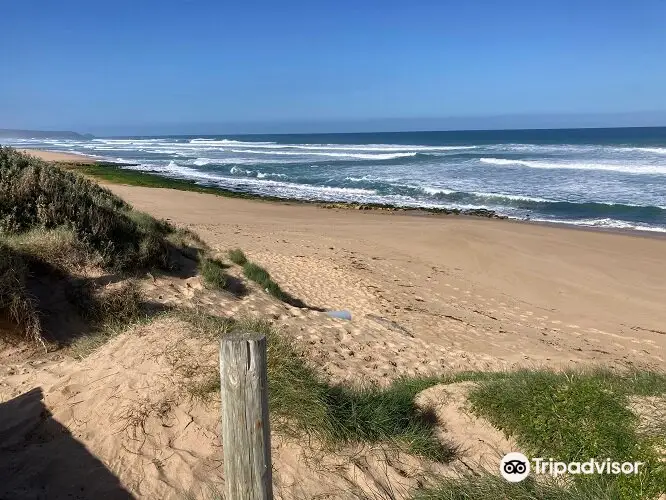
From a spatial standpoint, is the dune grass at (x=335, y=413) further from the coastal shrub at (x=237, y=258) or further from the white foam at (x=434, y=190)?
the white foam at (x=434, y=190)

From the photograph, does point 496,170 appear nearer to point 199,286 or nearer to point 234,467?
point 199,286

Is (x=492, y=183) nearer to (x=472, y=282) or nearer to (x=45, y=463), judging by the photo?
(x=472, y=282)

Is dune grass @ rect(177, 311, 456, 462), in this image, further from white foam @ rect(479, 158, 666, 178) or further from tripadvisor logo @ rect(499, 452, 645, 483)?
white foam @ rect(479, 158, 666, 178)

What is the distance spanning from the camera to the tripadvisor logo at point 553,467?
3.38m

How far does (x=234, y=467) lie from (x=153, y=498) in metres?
1.26

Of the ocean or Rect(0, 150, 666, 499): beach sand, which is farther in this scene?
the ocean

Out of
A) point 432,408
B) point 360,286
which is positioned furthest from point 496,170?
point 432,408

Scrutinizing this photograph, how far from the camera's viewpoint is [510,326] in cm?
910

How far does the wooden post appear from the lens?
7.72 ft

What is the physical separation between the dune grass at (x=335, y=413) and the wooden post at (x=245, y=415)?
4.41 feet

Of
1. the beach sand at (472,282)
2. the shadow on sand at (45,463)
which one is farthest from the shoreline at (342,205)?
the shadow on sand at (45,463)

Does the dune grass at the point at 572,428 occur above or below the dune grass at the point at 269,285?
above

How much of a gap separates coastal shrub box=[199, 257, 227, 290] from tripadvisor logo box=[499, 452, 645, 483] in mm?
5559

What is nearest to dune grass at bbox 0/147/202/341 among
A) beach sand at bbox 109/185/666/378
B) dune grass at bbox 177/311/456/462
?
dune grass at bbox 177/311/456/462
